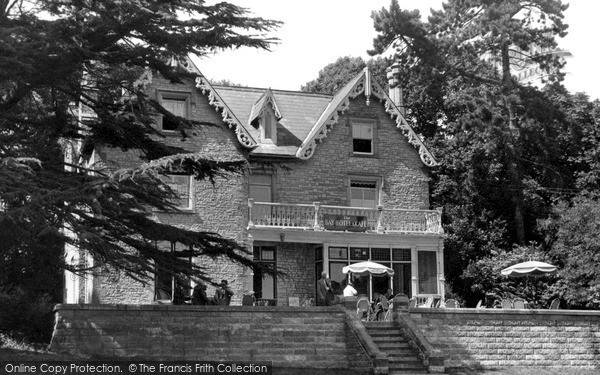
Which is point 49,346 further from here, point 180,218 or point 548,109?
point 548,109

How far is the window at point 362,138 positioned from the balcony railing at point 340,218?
2851mm

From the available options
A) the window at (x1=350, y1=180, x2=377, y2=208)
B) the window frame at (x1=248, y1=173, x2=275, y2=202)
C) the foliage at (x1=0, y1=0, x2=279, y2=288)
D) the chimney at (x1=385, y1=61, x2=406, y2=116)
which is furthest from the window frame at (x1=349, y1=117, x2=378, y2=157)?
the foliage at (x1=0, y1=0, x2=279, y2=288)

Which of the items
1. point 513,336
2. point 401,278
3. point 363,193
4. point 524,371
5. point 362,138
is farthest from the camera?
point 362,138

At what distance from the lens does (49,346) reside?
74.7 ft

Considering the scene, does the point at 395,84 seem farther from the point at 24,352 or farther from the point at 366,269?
the point at 24,352

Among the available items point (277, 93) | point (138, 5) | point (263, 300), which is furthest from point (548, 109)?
point (138, 5)

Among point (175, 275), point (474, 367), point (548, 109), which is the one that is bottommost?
point (474, 367)

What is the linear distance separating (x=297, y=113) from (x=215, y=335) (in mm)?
18574

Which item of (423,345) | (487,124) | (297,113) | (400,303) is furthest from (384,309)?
(487,124)

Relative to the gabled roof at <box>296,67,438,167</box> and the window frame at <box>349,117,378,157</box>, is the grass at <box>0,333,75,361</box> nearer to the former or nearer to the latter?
the gabled roof at <box>296,67,438,167</box>

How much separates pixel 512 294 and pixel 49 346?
23148mm

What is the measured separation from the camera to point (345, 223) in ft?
125

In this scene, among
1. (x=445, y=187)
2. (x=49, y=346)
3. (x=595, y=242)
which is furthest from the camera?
(x=445, y=187)

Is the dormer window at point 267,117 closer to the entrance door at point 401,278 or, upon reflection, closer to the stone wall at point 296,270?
the stone wall at point 296,270
